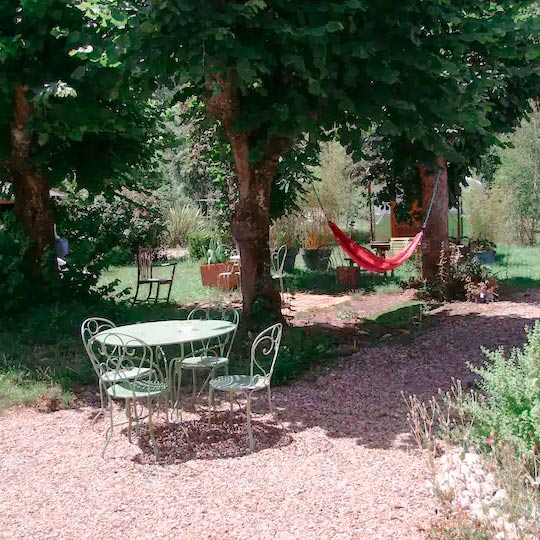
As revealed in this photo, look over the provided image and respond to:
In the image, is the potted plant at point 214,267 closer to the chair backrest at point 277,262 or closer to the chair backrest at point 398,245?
the chair backrest at point 277,262

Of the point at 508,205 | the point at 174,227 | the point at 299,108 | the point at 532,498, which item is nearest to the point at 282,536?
the point at 532,498

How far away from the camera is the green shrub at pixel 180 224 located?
18656mm

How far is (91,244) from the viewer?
8.38 metres

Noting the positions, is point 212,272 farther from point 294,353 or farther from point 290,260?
point 294,353

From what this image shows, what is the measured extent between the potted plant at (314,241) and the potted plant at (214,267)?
66.3 inches

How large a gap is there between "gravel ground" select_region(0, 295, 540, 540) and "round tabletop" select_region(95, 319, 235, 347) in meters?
0.64

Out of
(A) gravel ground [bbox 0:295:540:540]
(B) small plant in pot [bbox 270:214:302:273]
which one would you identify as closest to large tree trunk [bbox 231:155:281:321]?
(A) gravel ground [bbox 0:295:540:540]

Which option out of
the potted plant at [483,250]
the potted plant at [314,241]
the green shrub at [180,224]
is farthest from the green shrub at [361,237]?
the green shrub at [180,224]

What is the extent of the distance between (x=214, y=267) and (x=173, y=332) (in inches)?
265

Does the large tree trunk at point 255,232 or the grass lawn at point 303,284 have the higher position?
the large tree trunk at point 255,232

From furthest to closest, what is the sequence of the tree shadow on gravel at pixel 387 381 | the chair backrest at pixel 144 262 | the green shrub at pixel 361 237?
the green shrub at pixel 361 237
the chair backrest at pixel 144 262
the tree shadow on gravel at pixel 387 381

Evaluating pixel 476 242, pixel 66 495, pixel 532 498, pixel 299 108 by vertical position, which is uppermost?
pixel 299 108

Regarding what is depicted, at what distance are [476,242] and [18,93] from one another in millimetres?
8306

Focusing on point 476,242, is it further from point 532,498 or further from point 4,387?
point 532,498
